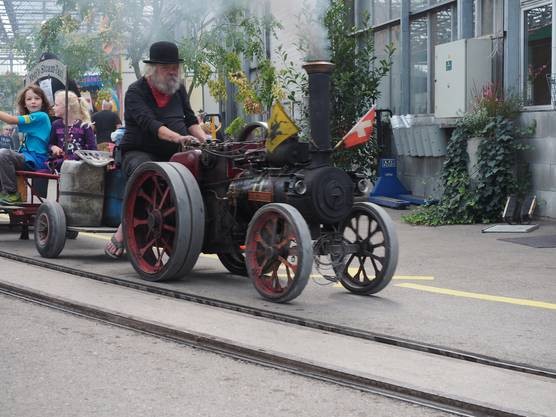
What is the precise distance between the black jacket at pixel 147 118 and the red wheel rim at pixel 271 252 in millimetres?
1663

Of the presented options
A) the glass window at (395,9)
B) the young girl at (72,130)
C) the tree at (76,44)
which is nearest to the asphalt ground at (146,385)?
the young girl at (72,130)

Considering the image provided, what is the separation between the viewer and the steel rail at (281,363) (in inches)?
165

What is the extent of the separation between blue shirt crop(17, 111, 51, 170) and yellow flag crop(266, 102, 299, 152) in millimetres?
4650

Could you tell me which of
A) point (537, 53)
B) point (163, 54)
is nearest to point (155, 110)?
point (163, 54)

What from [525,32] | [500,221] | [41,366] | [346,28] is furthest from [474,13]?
[41,366]

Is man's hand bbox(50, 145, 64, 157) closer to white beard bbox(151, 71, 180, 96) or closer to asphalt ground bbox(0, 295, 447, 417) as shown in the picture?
white beard bbox(151, 71, 180, 96)

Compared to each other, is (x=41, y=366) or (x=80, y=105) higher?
(x=80, y=105)

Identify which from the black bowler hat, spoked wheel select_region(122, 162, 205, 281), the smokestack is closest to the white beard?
the black bowler hat

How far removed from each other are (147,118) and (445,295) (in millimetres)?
2698

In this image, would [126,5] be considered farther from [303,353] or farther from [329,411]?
[329,411]

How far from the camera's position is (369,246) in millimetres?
6891

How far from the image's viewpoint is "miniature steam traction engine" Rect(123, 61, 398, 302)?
6.53 m

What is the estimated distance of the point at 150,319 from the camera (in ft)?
19.7

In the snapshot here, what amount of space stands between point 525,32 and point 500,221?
8.38 ft
